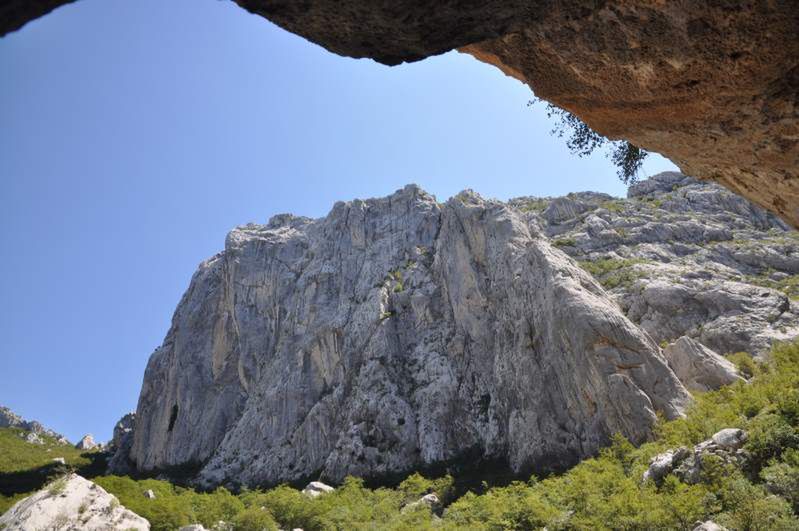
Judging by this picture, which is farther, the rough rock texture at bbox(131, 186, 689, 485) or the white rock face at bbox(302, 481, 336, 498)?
the white rock face at bbox(302, 481, 336, 498)

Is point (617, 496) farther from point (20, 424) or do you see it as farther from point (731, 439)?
point (20, 424)

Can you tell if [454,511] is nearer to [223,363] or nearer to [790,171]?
[790,171]

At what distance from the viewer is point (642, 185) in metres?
108

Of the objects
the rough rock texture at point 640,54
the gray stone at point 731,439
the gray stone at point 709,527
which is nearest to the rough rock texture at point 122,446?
the gray stone at point 731,439

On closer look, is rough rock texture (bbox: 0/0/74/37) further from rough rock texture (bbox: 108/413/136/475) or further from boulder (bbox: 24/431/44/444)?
boulder (bbox: 24/431/44/444)

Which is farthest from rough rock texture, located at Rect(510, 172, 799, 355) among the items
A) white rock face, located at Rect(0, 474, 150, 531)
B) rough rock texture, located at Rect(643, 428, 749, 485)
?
white rock face, located at Rect(0, 474, 150, 531)

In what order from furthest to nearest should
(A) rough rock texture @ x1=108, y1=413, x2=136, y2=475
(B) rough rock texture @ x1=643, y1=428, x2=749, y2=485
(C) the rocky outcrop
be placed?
(A) rough rock texture @ x1=108, y1=413, x2=136, y2=475 → (B) rough rock texture @ x1=643, y1=428, x2=749, y2=485 → (C) the rocky outcrop

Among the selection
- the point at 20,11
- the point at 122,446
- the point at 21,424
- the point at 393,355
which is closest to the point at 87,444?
the point at 21,424

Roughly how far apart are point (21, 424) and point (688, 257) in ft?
446

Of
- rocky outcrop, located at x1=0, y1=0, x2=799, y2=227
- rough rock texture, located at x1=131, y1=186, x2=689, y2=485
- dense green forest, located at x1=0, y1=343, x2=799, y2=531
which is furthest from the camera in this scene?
rough rock texture, located at x1=131, y1=186, x2=689, y2=485

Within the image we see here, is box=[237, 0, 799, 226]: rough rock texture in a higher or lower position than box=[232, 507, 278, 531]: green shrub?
higher

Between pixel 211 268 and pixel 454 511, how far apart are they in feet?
285

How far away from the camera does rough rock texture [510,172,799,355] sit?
52.1m

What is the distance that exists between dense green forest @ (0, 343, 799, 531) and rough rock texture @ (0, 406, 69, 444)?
86.9 metres
